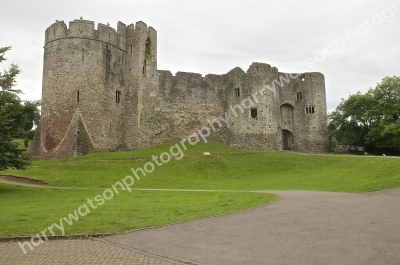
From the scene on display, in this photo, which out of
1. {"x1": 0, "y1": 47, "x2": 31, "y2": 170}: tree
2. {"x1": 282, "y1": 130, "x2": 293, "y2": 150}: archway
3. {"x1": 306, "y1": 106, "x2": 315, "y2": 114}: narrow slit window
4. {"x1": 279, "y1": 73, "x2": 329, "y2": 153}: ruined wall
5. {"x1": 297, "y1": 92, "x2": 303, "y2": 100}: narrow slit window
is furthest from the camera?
{"x1": 297, "y1": 92, "x2": 303, "y2": 100}: narrow slit window

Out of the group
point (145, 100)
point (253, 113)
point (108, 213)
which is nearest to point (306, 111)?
point (253, 113)

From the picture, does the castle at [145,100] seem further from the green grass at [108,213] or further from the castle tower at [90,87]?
the green grass at [108,213]

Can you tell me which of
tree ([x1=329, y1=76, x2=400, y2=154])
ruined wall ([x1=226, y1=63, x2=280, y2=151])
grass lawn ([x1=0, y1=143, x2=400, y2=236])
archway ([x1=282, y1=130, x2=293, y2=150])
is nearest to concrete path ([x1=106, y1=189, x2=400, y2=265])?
grass lawn ([x1=0, y1=143, x2=400, y2=236])

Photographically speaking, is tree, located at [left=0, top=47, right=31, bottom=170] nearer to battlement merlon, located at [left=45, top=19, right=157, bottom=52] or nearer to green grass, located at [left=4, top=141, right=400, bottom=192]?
green grass, located at [left=4, top=141, right=400, bottom=192]

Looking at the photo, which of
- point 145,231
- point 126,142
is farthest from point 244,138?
point 145,231

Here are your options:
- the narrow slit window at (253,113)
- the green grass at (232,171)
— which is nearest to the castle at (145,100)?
the narrow slit window at (253,113)

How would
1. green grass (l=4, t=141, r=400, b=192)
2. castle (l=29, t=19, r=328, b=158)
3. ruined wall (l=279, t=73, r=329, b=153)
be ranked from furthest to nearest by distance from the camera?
ruined wall (l=279, t=73, r=329, b=153) < castle (l=29, t=19, r=328, b=158) < green grass (l=4, t=141, r=400, b=192)

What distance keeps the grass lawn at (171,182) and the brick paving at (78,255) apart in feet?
3.84

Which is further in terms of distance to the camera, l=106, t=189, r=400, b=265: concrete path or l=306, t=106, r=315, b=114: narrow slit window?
l=306, t=106, r=315, b=114: narrow slit window

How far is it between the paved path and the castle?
26.5 m

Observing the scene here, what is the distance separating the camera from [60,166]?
2980 cm

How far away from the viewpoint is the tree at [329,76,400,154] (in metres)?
38.3

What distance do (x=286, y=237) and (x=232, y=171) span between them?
21769 millimetres

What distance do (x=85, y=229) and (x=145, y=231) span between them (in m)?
1.84
